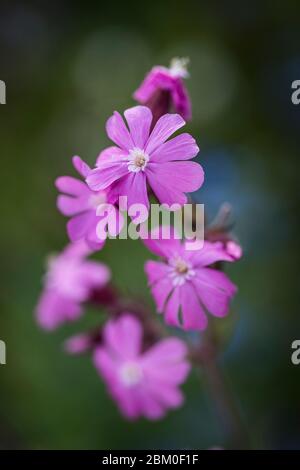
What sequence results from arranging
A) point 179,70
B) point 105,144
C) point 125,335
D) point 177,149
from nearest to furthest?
point 177,149
point 179,70
point 125,335
point 105,144

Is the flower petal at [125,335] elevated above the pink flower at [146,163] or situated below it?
below

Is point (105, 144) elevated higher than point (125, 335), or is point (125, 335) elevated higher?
point (105, 144)

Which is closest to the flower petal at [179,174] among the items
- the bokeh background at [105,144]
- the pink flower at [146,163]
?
the pink flower at [146,163]

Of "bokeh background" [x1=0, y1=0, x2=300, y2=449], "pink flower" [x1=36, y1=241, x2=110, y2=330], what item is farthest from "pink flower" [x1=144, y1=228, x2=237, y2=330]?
"bokeh background" [x1=0, y1=0, x2=300, y2=449]

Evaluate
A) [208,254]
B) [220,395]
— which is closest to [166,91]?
[208,254]

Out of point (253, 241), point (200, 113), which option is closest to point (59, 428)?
point (253, 241)

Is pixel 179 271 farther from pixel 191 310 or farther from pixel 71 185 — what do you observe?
pixel 71 185

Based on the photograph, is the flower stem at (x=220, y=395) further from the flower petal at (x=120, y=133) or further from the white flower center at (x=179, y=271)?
the flower petal at (x=120, y=133)
